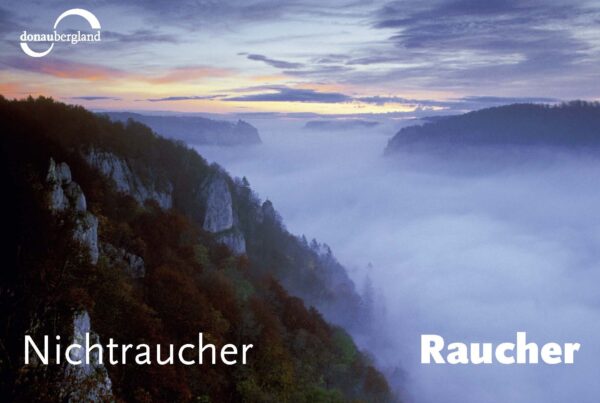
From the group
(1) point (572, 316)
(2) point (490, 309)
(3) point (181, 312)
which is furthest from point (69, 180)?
(1) point (572, 316)

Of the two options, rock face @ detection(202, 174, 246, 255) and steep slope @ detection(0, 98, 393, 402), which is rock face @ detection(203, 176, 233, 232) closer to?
rock face @ detection(202, 174, 246, 255)

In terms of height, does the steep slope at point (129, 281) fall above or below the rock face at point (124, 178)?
below

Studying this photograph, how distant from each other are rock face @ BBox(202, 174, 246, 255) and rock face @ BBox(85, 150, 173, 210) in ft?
26.7

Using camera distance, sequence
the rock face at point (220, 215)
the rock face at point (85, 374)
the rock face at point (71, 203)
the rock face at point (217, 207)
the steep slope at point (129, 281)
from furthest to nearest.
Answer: the rock face at point (217, 207)
the rock face at point (220, 215)
the rock face at point (71, 203)
the steep slope at point (129, 281)
the rock face at point (85, 374)

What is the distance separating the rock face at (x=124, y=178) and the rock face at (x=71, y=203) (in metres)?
15.0

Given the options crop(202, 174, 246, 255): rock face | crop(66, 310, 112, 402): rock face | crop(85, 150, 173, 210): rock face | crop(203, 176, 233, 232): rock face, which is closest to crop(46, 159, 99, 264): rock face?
crop(66, 310, 112, 402): rock face

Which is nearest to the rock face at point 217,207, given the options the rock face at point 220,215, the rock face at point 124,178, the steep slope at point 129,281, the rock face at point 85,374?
the rock face at point 220,215

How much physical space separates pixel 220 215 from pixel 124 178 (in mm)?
17532

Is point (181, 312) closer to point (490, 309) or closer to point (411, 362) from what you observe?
point (411, 362)

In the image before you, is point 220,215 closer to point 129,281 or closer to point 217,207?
point 217,207

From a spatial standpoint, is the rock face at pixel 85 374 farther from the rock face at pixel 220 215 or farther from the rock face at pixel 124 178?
the rock face at pixel 220 215

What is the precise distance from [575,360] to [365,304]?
2769 inches

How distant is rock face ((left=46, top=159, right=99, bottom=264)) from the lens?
21516 mm

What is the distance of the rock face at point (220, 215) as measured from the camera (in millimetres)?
55750
